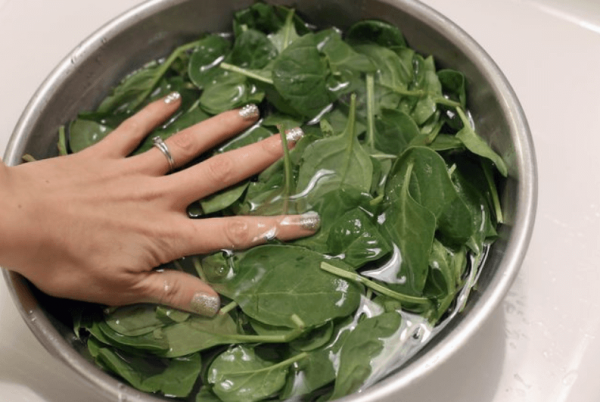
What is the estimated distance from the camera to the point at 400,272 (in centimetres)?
62

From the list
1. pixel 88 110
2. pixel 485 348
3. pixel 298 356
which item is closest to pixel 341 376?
pixel 298 356

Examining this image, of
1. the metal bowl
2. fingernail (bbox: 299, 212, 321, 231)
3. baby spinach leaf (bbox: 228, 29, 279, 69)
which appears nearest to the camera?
the metal bowl

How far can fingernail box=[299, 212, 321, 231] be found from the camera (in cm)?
64

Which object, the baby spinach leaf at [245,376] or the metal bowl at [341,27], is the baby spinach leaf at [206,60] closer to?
the metal bowl at [341,27]

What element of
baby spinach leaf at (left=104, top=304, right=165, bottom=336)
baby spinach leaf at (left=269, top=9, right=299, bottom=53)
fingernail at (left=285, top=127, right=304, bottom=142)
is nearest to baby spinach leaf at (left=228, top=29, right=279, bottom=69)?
baby spinach leaf at (left=269, top=9, right=299, bottom=53)

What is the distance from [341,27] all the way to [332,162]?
0.70 feet

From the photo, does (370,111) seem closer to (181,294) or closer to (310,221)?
(310,221)

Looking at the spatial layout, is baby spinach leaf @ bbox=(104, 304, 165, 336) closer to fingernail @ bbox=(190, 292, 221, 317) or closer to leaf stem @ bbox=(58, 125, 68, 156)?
fingernail @ bbox=(190, 292, 221, 317)

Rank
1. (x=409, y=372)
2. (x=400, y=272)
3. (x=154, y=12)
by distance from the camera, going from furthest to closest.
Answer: (x=154, y=12) < (x=400, y=272) < (x=409, y=372)

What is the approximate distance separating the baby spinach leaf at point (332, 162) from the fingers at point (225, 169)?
4 cm

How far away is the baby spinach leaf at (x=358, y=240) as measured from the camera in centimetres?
61

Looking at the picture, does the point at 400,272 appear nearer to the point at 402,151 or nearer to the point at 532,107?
the point at 402,151

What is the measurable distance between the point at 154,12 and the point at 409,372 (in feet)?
1.65

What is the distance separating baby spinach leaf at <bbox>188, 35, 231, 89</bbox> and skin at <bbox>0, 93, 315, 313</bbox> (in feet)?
0.27
